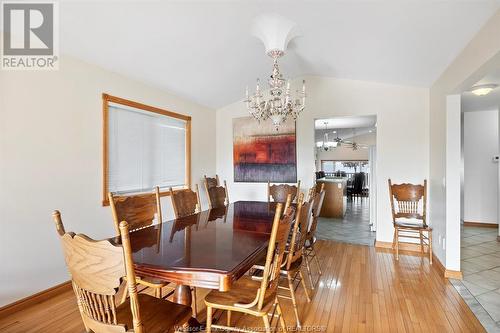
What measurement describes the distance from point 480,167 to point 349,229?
299cm

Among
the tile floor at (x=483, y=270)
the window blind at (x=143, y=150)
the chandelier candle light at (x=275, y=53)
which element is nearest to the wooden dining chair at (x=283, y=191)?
the chandelier candle light at (x=275, y=53)

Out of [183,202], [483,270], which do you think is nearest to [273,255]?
[183,202]

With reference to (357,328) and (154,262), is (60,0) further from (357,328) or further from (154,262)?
(357,328)

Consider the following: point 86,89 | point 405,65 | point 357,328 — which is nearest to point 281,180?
point 405,65

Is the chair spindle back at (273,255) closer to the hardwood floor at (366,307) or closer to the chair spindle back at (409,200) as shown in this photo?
the hardwood floor at (366,307)

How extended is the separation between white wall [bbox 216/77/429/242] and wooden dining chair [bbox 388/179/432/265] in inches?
9.1

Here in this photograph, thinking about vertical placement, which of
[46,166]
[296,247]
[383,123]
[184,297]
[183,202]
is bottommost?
[184,297]

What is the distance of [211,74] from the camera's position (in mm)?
3814

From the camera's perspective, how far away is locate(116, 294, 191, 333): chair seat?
137cm

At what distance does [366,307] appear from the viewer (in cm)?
242

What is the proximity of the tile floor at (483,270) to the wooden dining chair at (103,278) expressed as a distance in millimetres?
2614

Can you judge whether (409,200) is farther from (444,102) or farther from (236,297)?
(236,297)

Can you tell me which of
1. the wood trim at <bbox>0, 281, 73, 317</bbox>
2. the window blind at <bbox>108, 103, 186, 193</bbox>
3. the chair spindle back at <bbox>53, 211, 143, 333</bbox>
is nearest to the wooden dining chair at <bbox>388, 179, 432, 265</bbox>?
the window blind at <bbox>108, 103, 186, 193</bbox>

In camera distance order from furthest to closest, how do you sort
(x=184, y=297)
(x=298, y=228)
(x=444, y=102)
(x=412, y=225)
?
(x=412, y=225) < (x=444, y=102) < (x=298, y=228) < (x=184, y=297)
